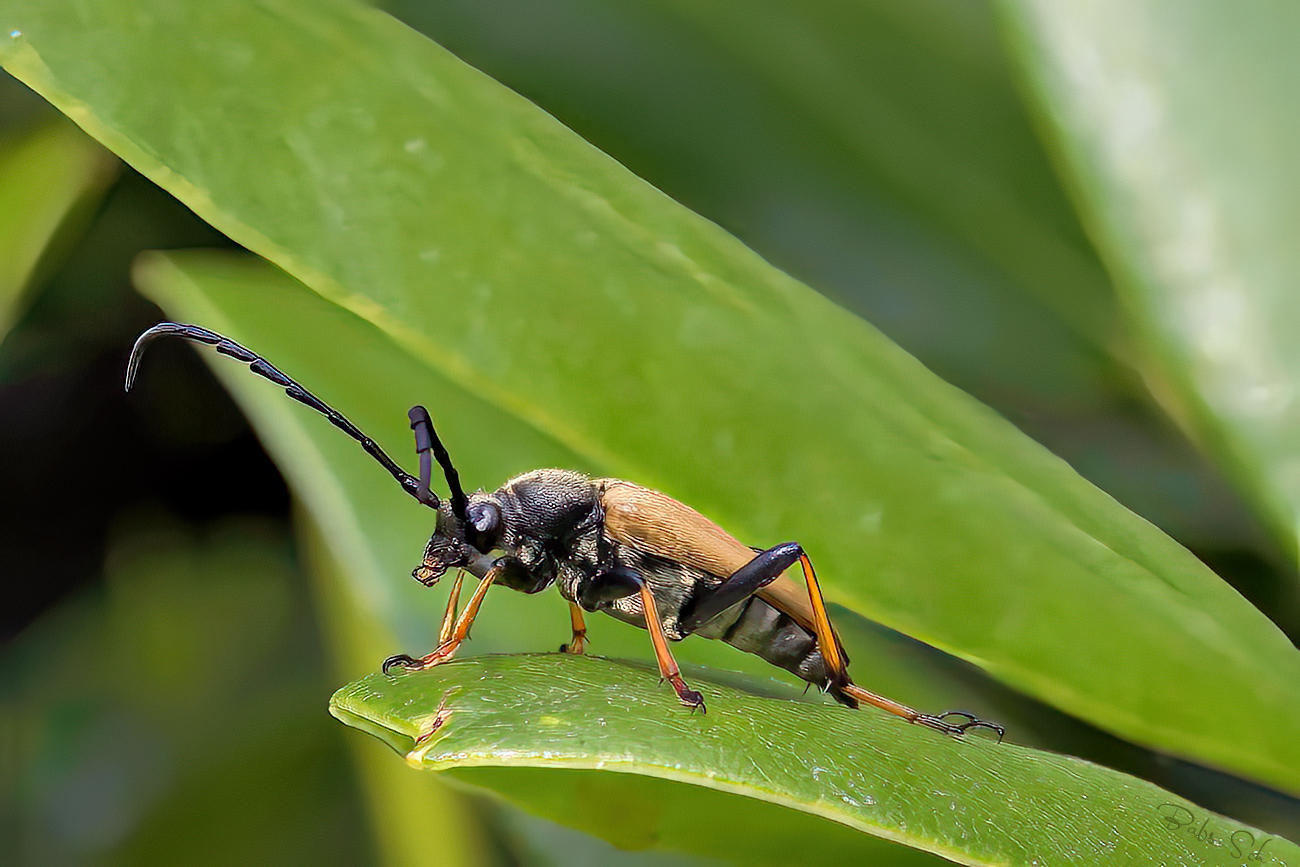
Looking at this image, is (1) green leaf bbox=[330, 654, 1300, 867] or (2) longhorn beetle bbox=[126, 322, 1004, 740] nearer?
(1) green leaf bbox=[330, 654, 1300, 867]

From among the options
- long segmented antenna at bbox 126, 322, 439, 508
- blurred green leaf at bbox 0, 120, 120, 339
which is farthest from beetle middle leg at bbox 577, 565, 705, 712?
blurred green leaf at bbox 0, 120, 120, 339

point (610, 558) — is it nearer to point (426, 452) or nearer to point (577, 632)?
point (577, 632)

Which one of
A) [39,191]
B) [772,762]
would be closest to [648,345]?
[772,762]

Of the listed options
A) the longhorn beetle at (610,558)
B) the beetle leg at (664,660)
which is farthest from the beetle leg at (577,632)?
the beetle leg at (664,660)

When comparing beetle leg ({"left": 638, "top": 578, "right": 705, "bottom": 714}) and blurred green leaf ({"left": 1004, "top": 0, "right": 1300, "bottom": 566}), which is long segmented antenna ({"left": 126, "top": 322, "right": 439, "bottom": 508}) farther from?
blurred green leaf ({"left": 1004, "top": 0, "right": 1300, "bottom": 566})

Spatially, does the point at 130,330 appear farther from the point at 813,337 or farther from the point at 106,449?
the point at 813,337

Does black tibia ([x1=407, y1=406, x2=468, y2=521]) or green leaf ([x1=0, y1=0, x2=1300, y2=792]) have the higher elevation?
green leaf ([x1=0, y1=0, x2=1300, y2=792])
